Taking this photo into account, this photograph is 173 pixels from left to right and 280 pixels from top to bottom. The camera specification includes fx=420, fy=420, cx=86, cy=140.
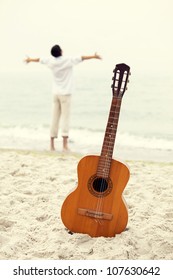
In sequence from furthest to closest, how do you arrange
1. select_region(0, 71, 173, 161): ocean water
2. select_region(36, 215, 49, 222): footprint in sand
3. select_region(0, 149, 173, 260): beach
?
select_region(0, 71, 173, 161): ocean water, select_region(36, 215, 49, 222): footprint in sand, select_region(0, 149, 173, 260): beach

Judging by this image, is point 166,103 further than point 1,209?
Yes

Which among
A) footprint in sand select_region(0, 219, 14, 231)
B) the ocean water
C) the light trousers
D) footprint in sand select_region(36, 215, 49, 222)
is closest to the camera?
footprint in sand select_region(0, 219, 14, 231)

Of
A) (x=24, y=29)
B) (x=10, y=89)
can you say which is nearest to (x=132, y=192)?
(x=10, y=89)

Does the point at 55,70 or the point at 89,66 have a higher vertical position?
the point at 89,66

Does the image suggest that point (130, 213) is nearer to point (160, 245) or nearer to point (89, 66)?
point (160, 245)

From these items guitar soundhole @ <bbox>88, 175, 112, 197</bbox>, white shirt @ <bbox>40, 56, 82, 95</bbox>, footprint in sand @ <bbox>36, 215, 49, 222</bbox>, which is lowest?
footprint in sand @ <bbox>36, 215, 49, 222</bbox>

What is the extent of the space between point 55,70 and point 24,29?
2233 centimetres

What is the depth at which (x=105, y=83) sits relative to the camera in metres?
20.4

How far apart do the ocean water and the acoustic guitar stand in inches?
249

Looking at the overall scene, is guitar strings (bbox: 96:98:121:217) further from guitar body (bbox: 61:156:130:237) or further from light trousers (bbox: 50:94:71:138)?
light trousers (bbox: 50:94:71:138)

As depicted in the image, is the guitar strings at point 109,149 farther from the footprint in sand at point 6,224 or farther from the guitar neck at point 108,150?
the footprint in sand at point 6,224

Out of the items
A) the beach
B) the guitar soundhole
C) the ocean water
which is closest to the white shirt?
the beach

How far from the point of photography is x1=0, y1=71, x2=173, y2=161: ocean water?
35.8 ft

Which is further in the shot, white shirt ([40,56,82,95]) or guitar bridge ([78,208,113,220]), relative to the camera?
white shirt ([40,56,82,95])
